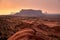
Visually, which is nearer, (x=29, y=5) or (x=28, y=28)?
(x=28, y=28)

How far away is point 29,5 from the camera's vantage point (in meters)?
2.81

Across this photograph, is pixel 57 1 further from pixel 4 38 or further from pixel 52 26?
pixel 4 38

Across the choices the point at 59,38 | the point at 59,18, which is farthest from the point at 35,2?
the point at 59,38

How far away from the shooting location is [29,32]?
2.60 m

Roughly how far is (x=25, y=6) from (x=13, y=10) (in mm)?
267

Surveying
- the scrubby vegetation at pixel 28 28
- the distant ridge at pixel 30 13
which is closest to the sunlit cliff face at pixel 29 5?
the distant ridge at pixel 30 13

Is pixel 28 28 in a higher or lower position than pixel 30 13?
lower

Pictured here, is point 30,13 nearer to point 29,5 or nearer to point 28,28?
point 29,5

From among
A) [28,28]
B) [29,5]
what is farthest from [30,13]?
[28,28]

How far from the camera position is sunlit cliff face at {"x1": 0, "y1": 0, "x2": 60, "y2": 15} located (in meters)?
2.75

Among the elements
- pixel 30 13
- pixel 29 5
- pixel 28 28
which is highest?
pixel 29 5

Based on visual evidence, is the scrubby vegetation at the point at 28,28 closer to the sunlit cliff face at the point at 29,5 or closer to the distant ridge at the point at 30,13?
the distant ridge at the point at 30,13

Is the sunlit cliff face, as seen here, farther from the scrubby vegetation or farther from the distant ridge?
the scrubby vegetation

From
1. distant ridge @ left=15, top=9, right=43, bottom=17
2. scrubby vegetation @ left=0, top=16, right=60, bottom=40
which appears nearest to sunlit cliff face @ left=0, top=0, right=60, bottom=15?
distant ridge @ left=15, top=9, right=43, bottom=17
